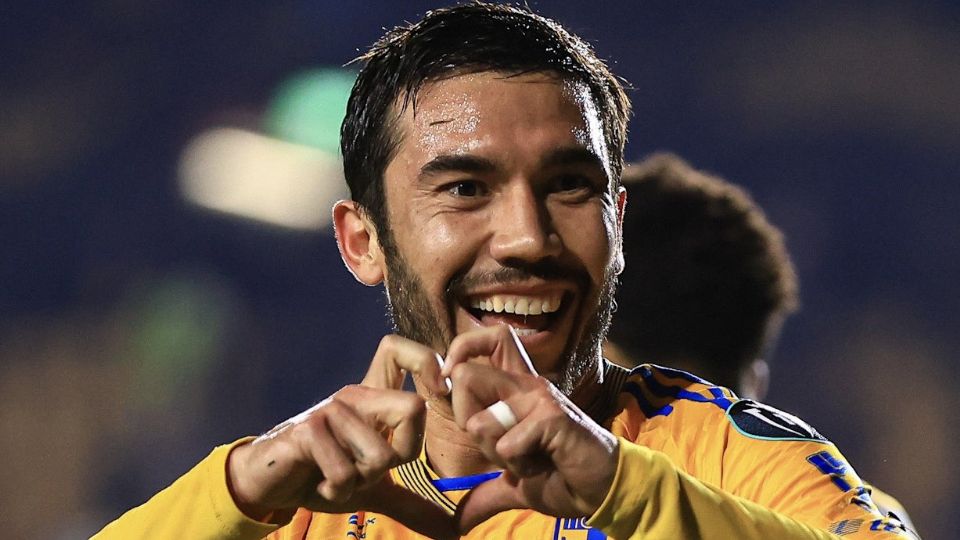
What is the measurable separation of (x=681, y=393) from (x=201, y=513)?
2.77 ft

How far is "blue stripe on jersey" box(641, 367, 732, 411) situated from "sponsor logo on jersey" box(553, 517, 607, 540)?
11.5 inches

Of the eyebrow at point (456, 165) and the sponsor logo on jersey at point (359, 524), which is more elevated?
the eyebrow at point (456, 165)

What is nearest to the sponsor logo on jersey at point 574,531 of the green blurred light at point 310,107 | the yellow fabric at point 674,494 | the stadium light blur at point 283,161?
the yellow fabric at point 674,494

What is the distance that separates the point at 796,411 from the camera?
436 centimetres

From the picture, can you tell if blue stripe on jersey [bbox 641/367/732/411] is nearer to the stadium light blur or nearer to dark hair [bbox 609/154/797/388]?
dark hair [bbox 609/154/797/388]

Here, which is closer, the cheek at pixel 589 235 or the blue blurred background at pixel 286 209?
the cheek at pixel 589 235

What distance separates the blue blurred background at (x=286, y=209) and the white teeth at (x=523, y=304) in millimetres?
2193

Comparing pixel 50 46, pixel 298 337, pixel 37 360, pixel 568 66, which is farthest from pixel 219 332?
pixel 568 66

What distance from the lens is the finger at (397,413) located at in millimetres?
1499

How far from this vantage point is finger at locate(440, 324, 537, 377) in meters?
1.55

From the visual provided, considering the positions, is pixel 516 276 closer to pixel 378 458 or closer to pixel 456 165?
pixel 456 165

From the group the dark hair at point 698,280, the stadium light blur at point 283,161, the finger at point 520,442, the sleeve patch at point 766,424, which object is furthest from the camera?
the stadium light blur at point 283,161

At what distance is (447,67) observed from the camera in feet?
7.20

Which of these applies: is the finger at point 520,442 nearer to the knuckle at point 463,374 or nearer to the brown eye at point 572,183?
the knuckle at point 463,374
